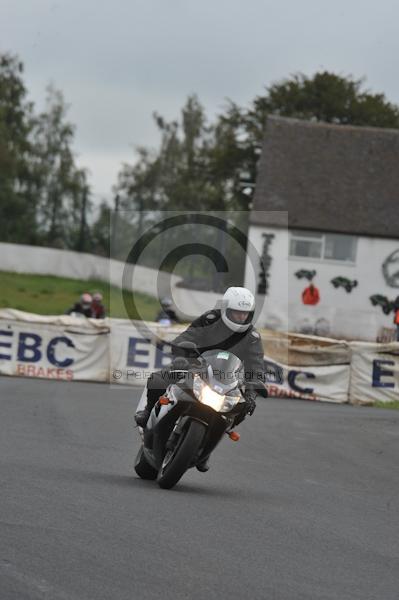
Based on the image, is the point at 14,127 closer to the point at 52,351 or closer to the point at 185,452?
the point at 52,351

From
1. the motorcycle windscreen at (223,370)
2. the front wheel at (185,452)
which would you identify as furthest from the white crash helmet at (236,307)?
the front wheel at (185,452)

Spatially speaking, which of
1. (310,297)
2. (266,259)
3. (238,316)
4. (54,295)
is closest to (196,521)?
(238,316)

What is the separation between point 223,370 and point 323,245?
37504 millimetres

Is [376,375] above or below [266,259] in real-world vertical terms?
below

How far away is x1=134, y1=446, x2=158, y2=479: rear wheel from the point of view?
1048cm

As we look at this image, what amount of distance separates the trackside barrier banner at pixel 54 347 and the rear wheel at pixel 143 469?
1398cm

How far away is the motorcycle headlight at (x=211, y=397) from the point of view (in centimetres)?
951

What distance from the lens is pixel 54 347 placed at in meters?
24.5

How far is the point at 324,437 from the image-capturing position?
16797 mm

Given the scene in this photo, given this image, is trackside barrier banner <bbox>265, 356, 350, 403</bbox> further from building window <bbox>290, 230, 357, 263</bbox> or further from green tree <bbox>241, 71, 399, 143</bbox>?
green tree <bbox>241, 71, 399, 143</bbox>

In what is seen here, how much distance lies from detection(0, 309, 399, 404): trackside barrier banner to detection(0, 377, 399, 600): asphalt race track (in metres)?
8.82

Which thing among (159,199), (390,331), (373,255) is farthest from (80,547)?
(159,199)

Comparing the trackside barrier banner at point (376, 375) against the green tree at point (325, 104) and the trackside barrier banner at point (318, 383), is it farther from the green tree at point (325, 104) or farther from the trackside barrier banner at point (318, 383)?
the green tree at point (325, 104)

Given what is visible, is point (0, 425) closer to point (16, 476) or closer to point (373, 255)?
point (16, 476)
